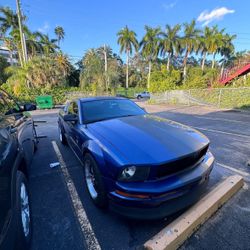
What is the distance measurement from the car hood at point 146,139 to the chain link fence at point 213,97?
12.2 m

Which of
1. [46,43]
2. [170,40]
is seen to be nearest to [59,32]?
[46,43]

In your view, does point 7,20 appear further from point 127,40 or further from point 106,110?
point 106,110

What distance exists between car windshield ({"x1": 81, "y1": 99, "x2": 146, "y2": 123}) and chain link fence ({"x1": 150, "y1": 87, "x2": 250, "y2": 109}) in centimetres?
1161

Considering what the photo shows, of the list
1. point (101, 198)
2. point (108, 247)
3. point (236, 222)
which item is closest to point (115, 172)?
point (101, 198)

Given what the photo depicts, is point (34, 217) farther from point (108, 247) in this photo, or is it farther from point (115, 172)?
point (115, 172)

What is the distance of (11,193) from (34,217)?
1.10 metres

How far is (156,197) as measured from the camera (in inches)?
71.1

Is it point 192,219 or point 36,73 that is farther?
point 36,73

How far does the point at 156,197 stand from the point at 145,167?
31cm

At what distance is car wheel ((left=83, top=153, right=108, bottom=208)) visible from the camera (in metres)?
2.18

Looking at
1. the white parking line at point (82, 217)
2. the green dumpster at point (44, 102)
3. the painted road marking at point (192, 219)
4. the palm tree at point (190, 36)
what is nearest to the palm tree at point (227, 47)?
the palm tree at point (190, 36)

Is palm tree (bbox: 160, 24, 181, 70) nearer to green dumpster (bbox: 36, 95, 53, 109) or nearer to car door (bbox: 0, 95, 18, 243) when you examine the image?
green dumpster (bbox: 36, 95, 53, 109)

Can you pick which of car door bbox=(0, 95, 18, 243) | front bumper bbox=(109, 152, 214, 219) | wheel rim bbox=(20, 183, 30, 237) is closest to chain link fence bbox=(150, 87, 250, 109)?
front bumper bbox=(109, 152, 214, 219)

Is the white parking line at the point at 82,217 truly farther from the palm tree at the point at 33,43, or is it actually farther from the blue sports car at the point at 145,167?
the palm tree at the point at 33,43
